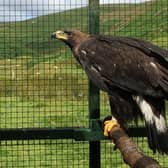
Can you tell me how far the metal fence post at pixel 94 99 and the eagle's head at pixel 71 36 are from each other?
11.7 inches

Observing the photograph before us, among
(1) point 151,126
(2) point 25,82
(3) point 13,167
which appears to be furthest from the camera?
(2) point 25,82

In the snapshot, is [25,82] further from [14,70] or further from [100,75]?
[100,75]

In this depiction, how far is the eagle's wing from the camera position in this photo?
512 centimetres

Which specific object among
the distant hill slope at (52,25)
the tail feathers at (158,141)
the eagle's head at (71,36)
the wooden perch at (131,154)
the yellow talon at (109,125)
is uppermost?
the distant hill slope at (52,25)

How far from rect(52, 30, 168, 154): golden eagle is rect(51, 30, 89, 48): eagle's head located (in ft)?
0.35

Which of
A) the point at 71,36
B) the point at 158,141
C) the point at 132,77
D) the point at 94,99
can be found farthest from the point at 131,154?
the point at 94,99

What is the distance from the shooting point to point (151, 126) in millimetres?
5020

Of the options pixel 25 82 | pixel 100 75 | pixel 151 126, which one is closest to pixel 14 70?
pixel 25 82

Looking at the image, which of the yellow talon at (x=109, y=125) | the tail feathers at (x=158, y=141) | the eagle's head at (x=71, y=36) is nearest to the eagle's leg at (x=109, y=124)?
the yellow talon at (x=109, y=125)

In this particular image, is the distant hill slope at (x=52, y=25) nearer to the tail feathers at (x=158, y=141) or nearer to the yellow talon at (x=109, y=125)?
the yellow talon at (x=109, y=125)

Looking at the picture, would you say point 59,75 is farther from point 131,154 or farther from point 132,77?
point 131,154

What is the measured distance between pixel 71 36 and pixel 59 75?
151cm

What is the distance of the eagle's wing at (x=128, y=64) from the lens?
5.12 metres

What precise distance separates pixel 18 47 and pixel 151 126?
2.37 m
